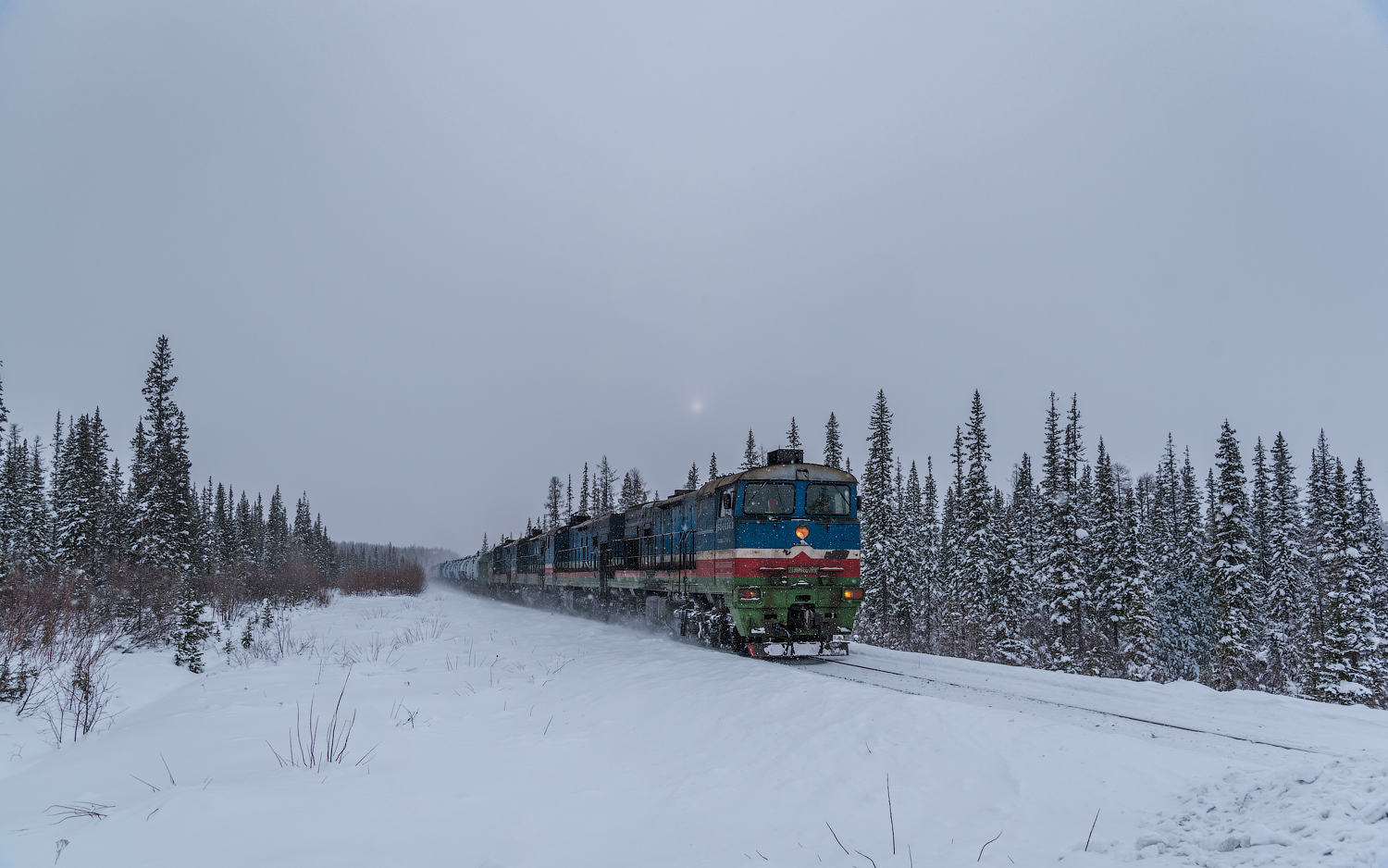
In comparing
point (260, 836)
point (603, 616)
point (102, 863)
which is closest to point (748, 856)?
point (260, 836)

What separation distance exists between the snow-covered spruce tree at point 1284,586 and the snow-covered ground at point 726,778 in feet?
131

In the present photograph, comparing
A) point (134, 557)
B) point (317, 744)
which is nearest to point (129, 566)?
A: point (134, 557)

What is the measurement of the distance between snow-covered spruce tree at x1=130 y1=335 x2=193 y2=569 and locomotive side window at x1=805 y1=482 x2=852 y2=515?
34725mm

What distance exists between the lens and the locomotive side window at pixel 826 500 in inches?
630

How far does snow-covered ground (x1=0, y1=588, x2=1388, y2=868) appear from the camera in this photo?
5.10 meters

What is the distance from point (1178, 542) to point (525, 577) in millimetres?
45193

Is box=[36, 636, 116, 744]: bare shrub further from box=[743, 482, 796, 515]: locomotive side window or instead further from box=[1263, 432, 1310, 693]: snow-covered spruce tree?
box=[1263, 432, 1310, 693]: snow-covered spruce tree

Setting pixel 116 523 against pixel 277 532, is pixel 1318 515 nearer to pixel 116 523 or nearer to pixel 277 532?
pixel 116 523

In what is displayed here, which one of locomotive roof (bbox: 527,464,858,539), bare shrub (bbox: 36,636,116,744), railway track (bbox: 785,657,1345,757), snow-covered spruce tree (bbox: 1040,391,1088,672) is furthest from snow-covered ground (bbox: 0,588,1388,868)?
snow-covered spruce tree (bbox: 1040,391,1088,672)

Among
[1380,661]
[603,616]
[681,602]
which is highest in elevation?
[681,602]

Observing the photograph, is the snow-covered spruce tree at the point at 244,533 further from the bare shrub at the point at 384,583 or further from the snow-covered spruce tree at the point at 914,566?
the snow-covered spruce tree at the point at 914,566

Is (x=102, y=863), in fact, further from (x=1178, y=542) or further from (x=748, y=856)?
(x=1178, y=542)

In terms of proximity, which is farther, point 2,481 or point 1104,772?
point 2,481

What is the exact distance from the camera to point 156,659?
17016 millimetres
